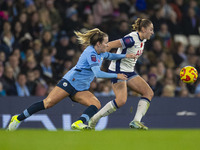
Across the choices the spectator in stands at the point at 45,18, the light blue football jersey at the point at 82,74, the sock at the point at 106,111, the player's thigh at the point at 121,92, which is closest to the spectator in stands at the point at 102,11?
the spectator in stands at the point at 45,18

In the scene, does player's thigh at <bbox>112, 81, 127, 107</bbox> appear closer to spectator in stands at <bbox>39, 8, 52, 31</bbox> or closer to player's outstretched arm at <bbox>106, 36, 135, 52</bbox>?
player's outstretched arm at <bbox>106, 36, 135, 52</bbox>

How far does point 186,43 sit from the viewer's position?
50.9ft

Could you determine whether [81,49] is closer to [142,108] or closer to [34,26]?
[34,26]

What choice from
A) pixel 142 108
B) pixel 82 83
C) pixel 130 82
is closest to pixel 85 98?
pixel 82 83

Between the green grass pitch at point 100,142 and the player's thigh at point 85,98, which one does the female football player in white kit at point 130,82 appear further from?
the green grass pitch at point 100,142

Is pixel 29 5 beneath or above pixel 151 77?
above

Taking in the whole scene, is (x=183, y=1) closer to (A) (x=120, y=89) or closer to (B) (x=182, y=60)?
(B) (x=182, y=60)

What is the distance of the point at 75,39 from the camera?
13648 millimetres

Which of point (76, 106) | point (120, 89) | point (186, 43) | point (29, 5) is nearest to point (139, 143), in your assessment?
point (120, 89)

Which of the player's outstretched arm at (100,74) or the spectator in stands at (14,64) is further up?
the spectator in stands at (14,64)

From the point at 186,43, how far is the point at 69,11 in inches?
145

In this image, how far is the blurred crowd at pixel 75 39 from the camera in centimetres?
1213

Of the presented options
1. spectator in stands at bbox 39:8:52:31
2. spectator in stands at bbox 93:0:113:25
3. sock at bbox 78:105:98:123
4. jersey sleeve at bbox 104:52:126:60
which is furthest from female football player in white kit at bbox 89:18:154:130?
spectator in stands at bbox 93:0:113:25

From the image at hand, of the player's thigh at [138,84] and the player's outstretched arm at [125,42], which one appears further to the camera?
the player's thigh at [138,84]
